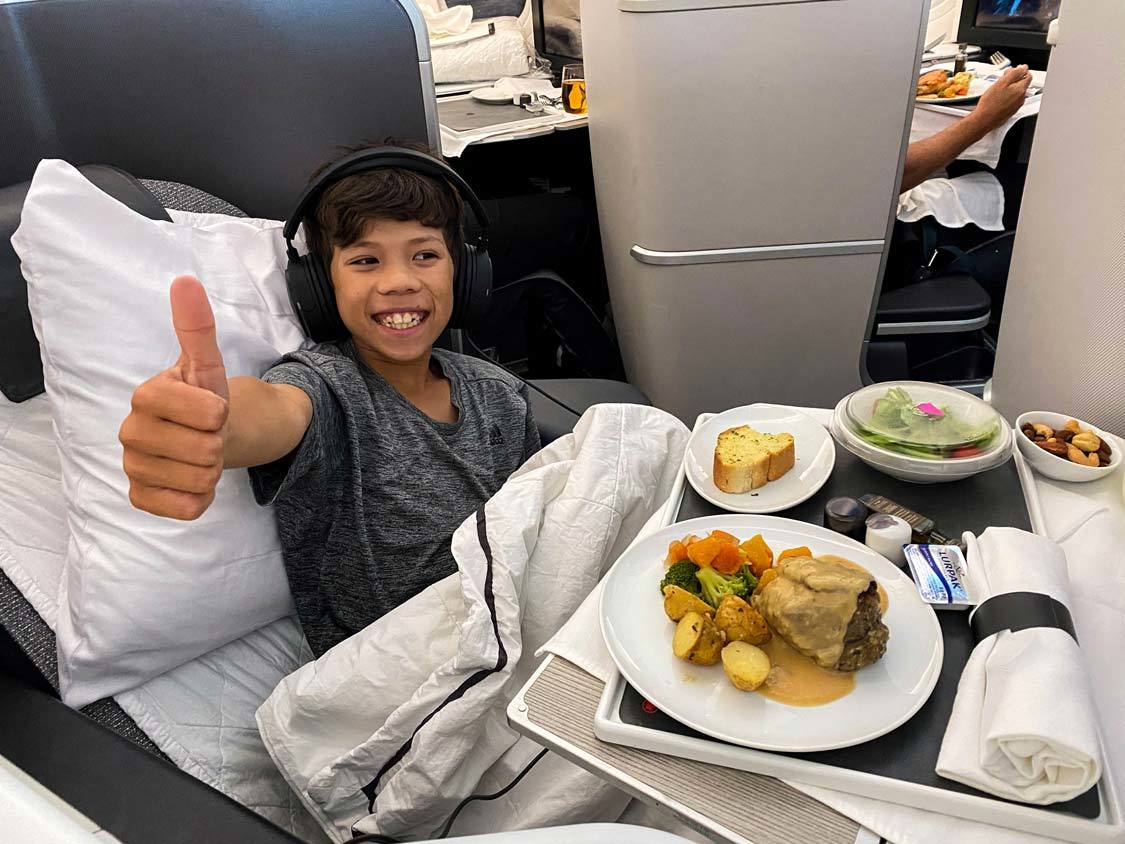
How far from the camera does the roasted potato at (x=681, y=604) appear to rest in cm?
64

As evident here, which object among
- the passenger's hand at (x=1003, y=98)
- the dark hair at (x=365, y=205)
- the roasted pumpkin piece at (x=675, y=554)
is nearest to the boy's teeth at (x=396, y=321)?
the dark hair at (x=365, y=205)

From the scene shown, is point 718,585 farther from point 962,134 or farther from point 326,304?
point 962,134

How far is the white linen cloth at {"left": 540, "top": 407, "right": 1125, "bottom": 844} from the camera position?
52cm

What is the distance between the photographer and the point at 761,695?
23.4 inches

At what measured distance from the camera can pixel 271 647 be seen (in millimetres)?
1000

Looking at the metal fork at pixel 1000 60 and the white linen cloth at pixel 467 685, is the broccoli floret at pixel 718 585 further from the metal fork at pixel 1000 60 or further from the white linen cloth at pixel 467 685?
the metal fork at pixel 1000 60

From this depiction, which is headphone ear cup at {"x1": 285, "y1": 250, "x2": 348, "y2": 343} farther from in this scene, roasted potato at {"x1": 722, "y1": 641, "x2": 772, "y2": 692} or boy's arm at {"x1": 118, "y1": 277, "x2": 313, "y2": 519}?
roasted potato at {"x1": 722, "y1": 641, "x2": 772, "y2": 692}

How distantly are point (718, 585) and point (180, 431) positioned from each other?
0.46m

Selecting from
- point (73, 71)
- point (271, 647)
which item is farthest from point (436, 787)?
point (73, 71)

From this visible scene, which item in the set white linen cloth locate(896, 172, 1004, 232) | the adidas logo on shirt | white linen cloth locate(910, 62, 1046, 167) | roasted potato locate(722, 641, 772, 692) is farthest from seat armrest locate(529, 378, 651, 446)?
white linen cloth locate(910, 62, 1046, 167)

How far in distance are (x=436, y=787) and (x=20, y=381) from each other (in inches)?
27.2

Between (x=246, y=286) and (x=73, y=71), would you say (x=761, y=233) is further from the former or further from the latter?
(x=73, y=71)

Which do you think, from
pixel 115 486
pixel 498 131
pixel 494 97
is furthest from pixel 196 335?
pixel 494 97

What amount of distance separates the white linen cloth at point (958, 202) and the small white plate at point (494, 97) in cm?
116
